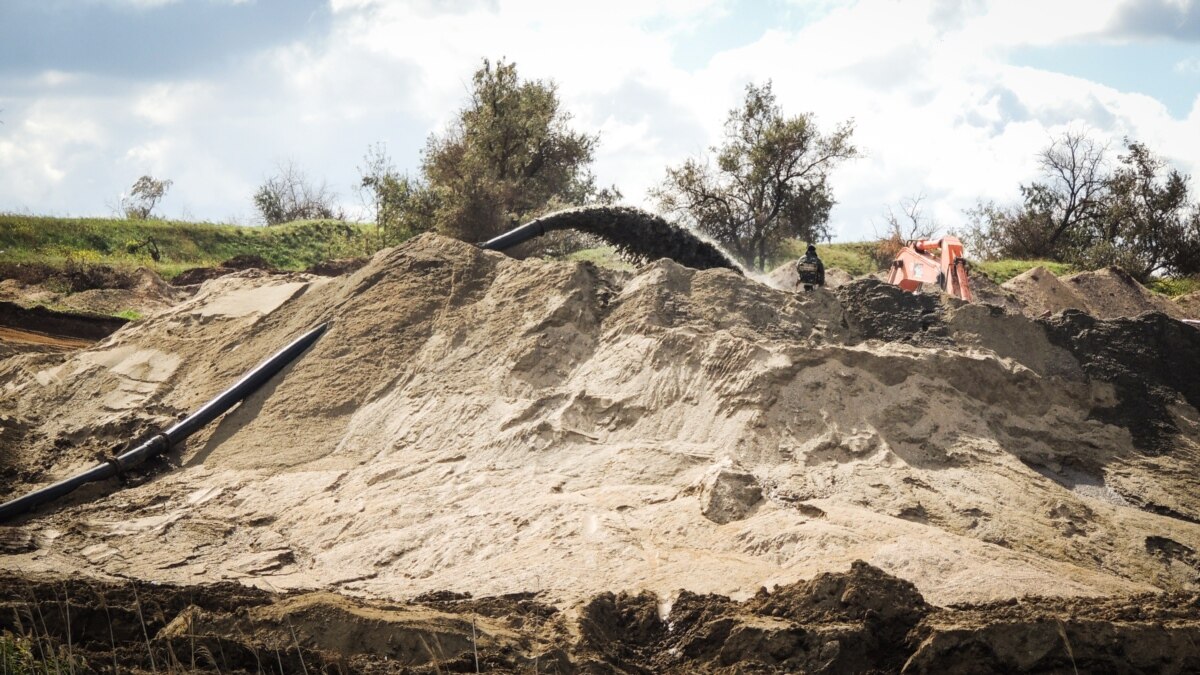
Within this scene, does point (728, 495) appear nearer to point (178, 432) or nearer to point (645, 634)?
point (645, 634)

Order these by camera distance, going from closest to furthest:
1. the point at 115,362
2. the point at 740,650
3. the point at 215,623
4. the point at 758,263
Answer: the point at 740,650 < the point at 215,623 < the point at 115,362 < the point at 758,263

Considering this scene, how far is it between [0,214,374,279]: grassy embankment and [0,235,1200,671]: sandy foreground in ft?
44.0

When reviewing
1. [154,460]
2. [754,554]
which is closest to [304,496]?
[154,460]

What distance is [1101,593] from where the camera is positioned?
6.39 metres

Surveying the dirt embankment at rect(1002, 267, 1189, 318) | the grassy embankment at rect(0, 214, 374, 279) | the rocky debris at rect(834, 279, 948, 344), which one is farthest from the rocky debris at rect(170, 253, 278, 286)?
the rocky debris at rect(834, 279, 948, 344)

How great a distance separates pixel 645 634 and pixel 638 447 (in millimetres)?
2517

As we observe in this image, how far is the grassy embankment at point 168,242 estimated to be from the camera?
2427cm

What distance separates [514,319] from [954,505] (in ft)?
13.2

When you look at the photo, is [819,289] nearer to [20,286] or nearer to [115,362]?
[115,362]

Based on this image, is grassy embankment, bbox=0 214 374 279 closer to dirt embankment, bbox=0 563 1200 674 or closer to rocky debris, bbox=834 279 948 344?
rocky debris, bbox=834 279 948 344

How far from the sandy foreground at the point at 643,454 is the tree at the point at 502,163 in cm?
1053

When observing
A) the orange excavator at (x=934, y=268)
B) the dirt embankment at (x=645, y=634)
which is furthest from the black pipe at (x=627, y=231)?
the dirt embankment at (x=645, y=634)

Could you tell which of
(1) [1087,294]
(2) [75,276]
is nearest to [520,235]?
(1) [1087,294]

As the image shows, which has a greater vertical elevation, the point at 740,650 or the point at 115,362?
the point at 115,362
